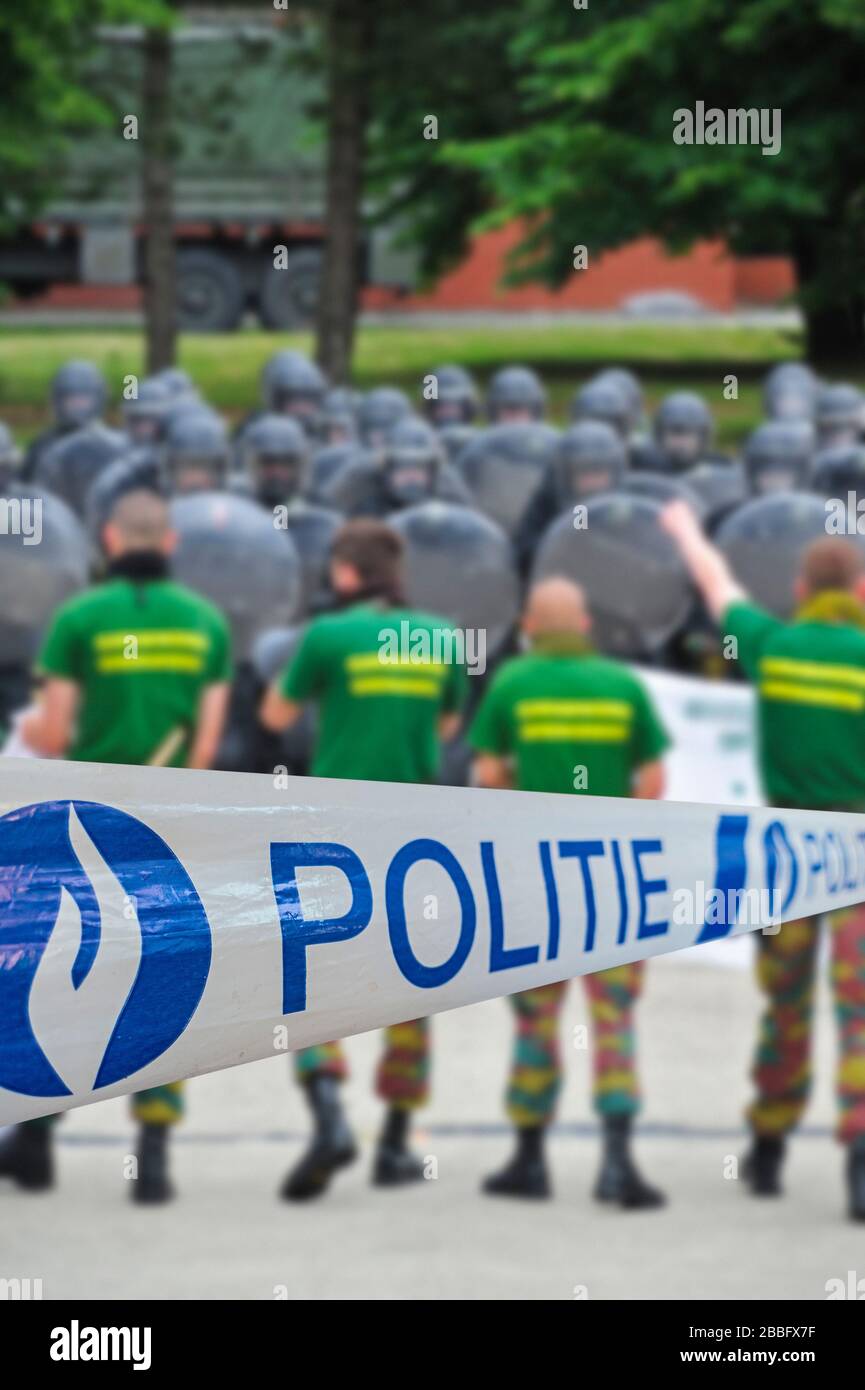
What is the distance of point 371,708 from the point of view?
5680 millimetres

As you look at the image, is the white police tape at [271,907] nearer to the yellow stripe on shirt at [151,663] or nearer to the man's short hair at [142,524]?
the yellow stripe on shirt at [151,663]

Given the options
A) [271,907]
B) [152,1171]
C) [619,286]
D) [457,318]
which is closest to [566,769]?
[152,1171]

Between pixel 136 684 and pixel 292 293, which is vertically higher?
pixel 292 293

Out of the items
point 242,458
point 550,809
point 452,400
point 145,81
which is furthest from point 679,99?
point 550,809

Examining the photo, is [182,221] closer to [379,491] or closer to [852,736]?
[379,491]

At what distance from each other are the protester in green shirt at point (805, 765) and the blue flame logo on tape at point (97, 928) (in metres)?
3.19

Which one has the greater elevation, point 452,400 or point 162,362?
point 162,362

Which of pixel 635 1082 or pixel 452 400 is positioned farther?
pixel 452 400

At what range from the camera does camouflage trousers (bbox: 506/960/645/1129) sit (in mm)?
5629

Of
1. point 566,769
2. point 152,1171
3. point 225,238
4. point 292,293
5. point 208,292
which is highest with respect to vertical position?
point 225,238

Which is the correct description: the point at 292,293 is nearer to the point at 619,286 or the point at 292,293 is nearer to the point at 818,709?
the point at 619,286

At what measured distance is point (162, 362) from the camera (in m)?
22.8

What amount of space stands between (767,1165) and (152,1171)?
156 cm

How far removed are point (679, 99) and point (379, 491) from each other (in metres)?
12.6
